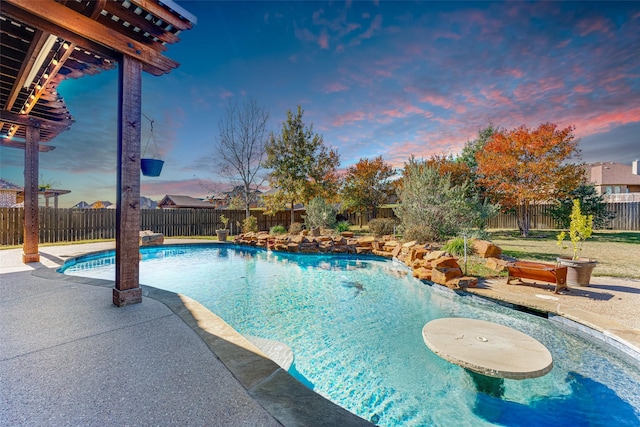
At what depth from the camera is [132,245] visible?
3359 millimetres

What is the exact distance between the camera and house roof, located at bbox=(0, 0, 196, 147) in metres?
2.70

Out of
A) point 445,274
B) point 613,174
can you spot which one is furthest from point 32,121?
point 613,174

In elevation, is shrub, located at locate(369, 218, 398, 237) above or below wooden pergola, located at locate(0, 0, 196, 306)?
below

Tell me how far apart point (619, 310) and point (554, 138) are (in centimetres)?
1104

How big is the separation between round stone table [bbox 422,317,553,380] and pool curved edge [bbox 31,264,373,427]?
4.63 ft

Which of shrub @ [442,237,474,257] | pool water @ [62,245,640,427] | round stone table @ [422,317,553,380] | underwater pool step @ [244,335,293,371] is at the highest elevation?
shrub @ [442,237,474,257]

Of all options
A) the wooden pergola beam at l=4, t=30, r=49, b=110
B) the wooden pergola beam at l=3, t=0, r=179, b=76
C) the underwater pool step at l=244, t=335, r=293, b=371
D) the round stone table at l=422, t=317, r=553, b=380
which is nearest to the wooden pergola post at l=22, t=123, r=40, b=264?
the wooden pergola beam at l=4, t=30, r=49, b=110

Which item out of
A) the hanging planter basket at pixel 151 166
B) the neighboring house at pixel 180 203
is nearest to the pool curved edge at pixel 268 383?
the hanging planter basket at pixel 151 166

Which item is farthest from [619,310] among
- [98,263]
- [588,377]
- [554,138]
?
[98,263]

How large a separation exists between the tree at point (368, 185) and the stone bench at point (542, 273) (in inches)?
499

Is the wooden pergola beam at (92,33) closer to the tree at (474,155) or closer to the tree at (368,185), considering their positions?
the tree at (474,155)

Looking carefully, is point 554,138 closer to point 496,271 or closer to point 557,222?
point 557,222

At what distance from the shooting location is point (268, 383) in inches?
73.5

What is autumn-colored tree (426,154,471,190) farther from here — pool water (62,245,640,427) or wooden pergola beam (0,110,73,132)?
wooden pergola beam (0,110,73,132)
